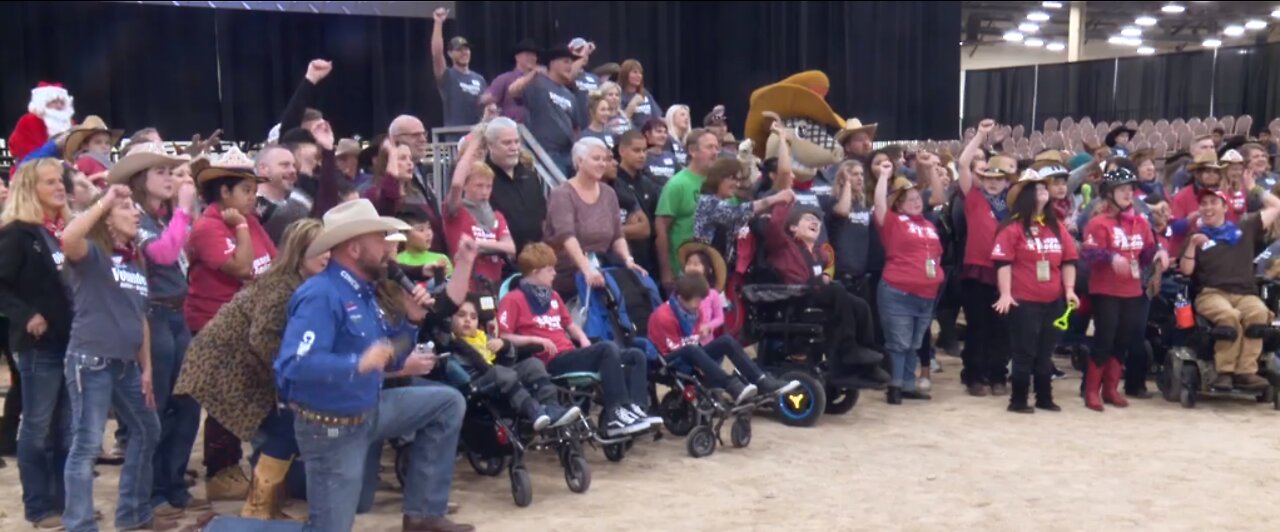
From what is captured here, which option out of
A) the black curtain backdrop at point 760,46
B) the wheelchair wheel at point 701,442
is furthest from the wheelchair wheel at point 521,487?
the black curtain backdrop at point 760,46

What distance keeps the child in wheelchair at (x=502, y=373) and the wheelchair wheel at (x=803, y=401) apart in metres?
1.77

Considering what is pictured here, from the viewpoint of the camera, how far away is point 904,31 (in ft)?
60.0

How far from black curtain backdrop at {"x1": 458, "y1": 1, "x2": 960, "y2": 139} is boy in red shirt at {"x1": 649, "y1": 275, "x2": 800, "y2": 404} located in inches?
337

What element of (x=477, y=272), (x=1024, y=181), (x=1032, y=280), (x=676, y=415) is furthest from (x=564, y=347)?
(x=1024, y=181)

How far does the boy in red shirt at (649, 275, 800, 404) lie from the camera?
6.46 m

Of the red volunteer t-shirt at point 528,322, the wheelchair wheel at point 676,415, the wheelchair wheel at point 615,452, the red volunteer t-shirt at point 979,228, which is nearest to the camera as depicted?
the red volunteer t-shirt at point 528,322

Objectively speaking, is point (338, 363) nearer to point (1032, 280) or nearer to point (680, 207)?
point (680, 207)

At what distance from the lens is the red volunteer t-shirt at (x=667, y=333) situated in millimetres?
6570

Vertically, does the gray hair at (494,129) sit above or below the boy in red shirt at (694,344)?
above

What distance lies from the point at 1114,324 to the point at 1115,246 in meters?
0.47

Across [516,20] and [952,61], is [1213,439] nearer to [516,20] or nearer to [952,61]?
[516,20]

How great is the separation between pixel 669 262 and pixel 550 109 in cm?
174

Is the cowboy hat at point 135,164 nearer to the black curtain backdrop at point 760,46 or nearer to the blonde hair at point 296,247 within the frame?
the blonde hair at point 296,247

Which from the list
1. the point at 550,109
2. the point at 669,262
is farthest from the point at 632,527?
the point at 550,109
